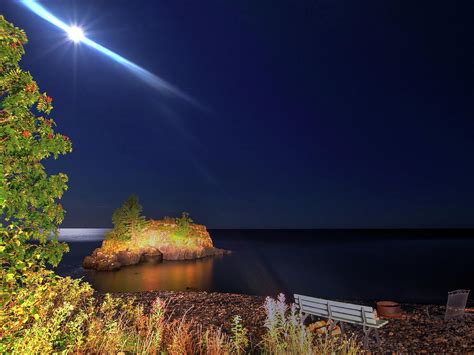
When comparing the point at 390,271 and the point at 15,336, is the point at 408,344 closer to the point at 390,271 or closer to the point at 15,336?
the point at 15,336

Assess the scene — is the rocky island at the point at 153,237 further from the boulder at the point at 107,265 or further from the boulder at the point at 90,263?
the boulder at the point at 107,265

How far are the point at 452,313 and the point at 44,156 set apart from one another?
13.3 meters

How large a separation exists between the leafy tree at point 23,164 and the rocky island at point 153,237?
4904 cm

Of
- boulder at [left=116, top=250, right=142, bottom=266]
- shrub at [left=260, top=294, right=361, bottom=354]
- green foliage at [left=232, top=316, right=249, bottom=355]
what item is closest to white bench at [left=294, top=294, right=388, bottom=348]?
green foliage at [left=232, top=316, right=249, bottom=355]

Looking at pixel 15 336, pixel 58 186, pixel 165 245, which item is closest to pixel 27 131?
pixel 58 186

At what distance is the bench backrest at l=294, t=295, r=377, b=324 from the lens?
8531 mm

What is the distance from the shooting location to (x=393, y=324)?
1079 centimetres

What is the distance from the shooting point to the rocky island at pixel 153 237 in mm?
53844

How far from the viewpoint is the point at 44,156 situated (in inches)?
192

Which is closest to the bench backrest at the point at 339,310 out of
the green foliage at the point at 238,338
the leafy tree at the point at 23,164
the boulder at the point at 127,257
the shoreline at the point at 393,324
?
the shoreline at the point at 393,324

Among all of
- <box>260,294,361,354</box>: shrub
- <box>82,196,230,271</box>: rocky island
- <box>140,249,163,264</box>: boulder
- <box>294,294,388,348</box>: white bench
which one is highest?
<box>82,196,230,271</box>: rocky island

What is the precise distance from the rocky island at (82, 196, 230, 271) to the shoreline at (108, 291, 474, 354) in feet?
130

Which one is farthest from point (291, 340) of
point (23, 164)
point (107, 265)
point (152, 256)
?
point (152, 256)

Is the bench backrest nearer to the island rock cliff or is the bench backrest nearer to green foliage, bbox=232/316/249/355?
green foliage, bbox=232/316/249/355
